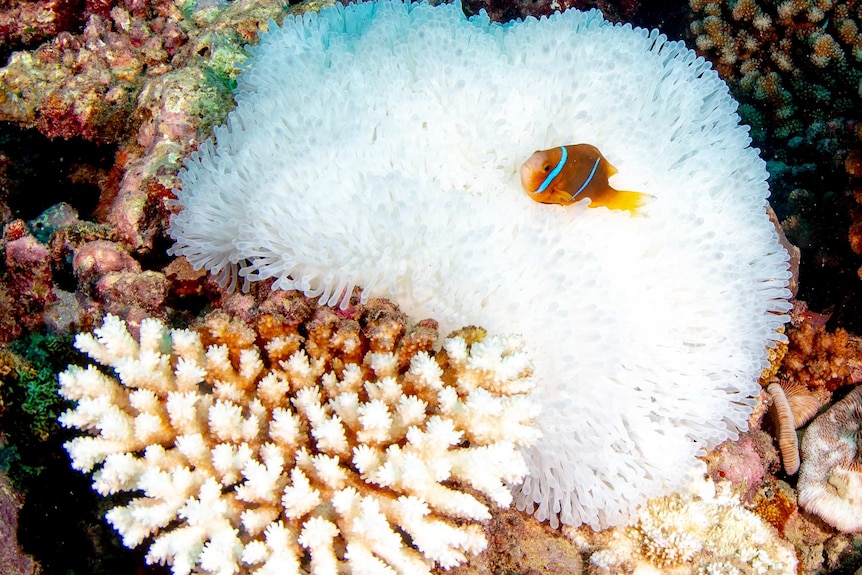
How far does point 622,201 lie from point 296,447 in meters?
1.81

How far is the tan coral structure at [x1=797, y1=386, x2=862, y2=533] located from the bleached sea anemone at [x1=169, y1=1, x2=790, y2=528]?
1026mm

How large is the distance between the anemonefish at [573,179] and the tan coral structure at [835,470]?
217 cm

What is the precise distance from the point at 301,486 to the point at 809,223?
14.0 ft

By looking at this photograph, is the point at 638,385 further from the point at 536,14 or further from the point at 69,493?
the point at 536,14

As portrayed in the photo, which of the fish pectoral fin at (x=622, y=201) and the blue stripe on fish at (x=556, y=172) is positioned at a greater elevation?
the blue stripe on fish at (x=556, y=172)

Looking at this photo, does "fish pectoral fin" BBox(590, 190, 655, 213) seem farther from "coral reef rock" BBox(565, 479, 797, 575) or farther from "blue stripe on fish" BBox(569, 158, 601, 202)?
"coral reef rock" BBox(565, 479, 797, 575)

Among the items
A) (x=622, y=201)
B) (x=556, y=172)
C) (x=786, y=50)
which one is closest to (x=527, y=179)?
(x=556, y=172)

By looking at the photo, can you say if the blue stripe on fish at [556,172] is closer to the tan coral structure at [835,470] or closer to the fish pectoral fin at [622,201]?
the fish pectoral fin at [622,201]

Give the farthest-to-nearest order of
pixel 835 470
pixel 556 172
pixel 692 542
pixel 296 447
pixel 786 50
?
pixel 786 50
pixel 835 470
pixel 692 542
pixel 556 172
pixel 296 447

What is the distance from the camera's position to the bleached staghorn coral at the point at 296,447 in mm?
2074

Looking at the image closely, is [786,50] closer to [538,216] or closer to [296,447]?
[538,216]

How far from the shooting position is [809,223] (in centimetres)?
443

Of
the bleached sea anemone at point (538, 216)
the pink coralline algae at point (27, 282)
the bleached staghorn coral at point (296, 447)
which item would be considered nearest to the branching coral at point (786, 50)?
the bleached sea anemone at point (538, 216)

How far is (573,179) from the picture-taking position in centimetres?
256
